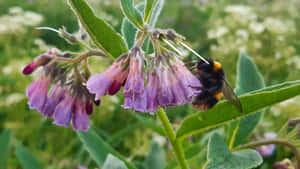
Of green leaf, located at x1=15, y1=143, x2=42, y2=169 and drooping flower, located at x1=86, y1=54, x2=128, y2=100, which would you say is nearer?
drooping flower, located at x1=86, y1=54, x2=128, y2=100

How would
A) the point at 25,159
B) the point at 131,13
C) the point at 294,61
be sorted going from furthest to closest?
the point at 294,61 → the point at 25,159 → the point at 131,13

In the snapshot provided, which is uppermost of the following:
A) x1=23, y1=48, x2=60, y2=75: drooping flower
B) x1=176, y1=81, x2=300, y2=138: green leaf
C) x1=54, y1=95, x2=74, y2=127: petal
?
x1=23, y1=48, x2=60, y2=75: drooping flower

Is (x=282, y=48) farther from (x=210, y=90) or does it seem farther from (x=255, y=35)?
(x=210, y=90)

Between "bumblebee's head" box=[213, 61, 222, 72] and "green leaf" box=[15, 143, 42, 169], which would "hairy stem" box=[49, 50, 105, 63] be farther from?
"green leaf" box=[15, 143, 42, 169]

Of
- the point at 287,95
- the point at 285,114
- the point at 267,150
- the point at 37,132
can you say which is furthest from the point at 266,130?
the point at 37,132

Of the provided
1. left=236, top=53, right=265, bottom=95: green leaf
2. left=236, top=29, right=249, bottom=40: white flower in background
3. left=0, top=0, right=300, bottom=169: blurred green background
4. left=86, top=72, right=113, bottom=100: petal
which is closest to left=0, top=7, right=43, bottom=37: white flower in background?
left=0, top=0, right=300, bottom=169: blurred green background

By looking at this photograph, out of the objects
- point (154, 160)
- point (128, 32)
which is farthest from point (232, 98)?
point (154, 160)

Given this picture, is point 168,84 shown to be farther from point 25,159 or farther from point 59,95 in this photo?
point 25,159
